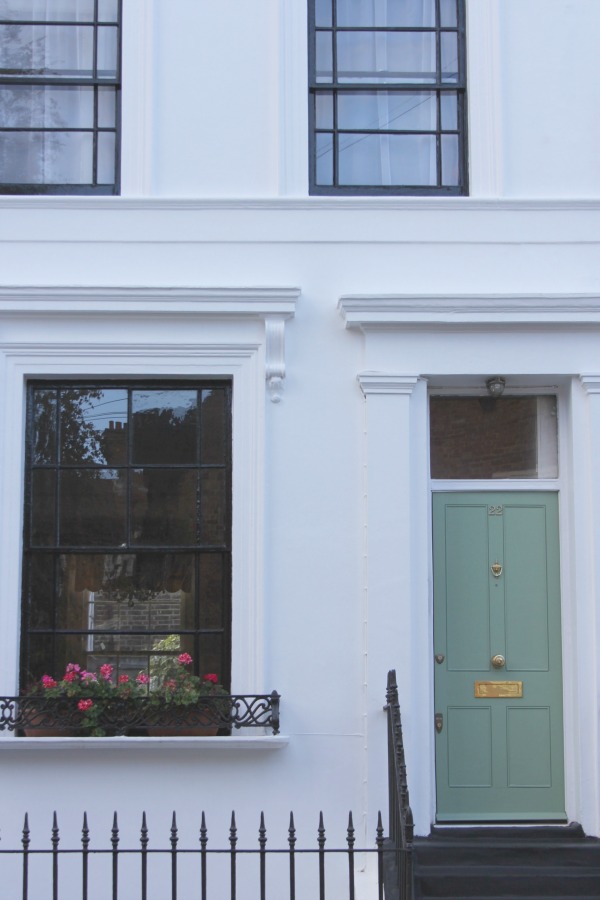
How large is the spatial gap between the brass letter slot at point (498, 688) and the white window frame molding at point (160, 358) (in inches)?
52.2

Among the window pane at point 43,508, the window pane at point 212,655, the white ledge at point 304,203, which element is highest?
the white ledge at point 304,203

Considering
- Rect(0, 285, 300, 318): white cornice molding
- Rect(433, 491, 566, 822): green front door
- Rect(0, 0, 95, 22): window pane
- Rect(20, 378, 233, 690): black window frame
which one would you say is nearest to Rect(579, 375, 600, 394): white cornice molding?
Rect(433, 491, 566, 822): green front door

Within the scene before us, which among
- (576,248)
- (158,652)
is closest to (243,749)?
(158,652)

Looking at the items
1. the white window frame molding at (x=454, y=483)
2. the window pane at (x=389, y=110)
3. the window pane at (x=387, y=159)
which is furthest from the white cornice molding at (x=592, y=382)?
the window pane at (x=389, y=110)

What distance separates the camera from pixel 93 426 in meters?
6.62

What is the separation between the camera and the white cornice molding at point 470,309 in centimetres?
641

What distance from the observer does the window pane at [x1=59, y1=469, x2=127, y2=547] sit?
6.54m

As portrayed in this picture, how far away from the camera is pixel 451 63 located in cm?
698

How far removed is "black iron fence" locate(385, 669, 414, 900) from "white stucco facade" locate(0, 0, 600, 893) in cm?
40

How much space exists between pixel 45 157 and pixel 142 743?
382 centimetres

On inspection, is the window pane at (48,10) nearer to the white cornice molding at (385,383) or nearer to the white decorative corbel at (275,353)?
the white decorative corbel at (275,353)

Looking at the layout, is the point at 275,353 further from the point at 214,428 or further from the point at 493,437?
the point at 493,437

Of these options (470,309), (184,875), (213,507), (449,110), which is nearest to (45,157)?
(213,507)

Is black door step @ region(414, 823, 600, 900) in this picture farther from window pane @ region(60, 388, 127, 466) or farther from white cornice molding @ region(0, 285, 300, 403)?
window pane @ region(60, 388, 127, 466)
